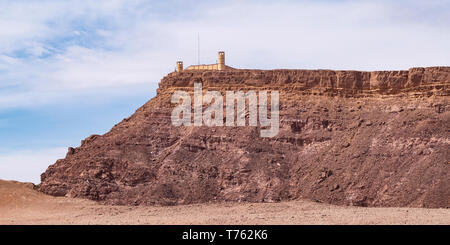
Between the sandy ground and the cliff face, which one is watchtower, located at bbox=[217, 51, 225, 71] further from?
the sandy ground

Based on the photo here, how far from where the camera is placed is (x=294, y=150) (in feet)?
214

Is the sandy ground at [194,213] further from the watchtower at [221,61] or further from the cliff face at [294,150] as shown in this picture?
the watchtower at [221,61]

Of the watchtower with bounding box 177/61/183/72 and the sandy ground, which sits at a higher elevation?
the watchtower with bounding box 177/61/183/72

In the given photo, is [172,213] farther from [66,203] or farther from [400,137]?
[400,137]

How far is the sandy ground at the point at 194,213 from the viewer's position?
175 ft

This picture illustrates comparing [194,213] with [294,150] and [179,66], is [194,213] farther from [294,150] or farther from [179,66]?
[179,66]

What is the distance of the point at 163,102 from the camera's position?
68688 mm
